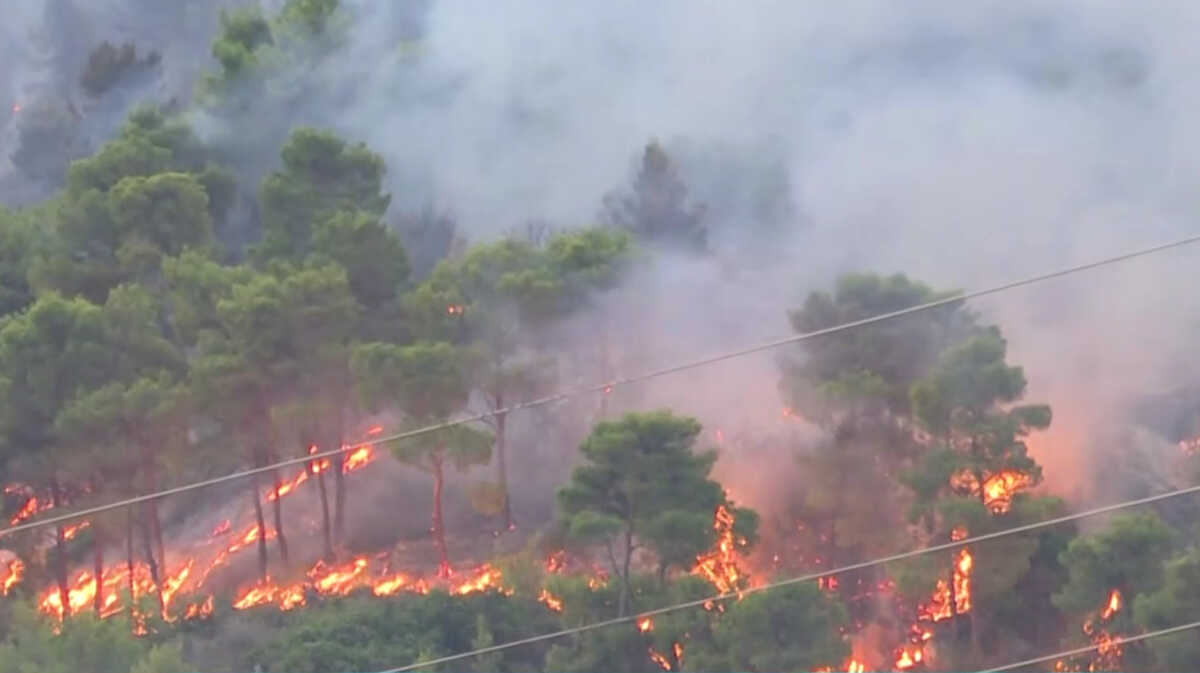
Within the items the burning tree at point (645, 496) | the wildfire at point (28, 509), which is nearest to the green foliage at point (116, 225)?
the wildfire at point (28, 509)

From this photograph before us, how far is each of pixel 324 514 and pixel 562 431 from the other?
1.03 m

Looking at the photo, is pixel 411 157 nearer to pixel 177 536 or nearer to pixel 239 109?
pixel 239 109

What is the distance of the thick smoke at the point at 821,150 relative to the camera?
822cm

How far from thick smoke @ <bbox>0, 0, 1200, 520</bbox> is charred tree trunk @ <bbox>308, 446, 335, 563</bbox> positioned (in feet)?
4.04

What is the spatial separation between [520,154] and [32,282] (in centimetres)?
378

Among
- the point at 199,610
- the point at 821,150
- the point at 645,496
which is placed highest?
the point at 821,150

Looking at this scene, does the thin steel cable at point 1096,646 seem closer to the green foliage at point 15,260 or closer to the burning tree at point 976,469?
the burning tree at point 976,469

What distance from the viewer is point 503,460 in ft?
24.5

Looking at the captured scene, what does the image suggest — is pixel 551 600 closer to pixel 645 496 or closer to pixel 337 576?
pixel 645 496

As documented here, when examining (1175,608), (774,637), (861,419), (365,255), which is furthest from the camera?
(365,255)

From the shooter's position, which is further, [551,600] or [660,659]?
[551,600]

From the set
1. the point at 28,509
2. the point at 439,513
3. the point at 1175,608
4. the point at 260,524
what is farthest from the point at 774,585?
the point at 28,509

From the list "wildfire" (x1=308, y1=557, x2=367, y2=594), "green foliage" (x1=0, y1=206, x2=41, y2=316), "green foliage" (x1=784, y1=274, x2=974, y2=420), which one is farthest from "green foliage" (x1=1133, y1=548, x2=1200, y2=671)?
"green foliage" (x1=0, y1=206, x2=41, y2=316)

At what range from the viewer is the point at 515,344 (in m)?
7.65
